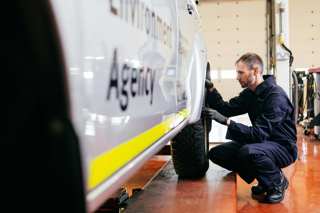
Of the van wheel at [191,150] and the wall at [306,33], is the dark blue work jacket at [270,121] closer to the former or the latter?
the van wheel at [191,150]

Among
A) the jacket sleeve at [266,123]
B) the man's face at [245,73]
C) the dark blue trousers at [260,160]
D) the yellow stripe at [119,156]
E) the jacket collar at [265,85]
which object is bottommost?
the dark blue trousers at [260,160]

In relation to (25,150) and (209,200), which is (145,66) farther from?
(209,200)

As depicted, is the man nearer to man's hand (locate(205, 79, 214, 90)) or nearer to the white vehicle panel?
man's hand (locate(205, 79, 214, 90))

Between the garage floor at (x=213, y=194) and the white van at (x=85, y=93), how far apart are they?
146cm

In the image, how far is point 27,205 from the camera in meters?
0.50

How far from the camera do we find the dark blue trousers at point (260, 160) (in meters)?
3.45


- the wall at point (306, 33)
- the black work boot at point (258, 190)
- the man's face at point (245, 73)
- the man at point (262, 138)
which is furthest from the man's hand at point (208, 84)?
the wall at point (306, 33)

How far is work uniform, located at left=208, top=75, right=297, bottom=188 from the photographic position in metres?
3.47

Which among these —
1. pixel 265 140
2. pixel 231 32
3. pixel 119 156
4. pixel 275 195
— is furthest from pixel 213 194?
pixel 231 32

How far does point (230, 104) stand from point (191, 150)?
0.89m

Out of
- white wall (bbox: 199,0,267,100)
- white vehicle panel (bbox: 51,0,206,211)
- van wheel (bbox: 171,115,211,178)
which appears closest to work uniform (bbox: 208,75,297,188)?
van wheel (bbox: 171,115,211,178)

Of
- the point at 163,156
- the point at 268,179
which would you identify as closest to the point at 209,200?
the point at 268,179

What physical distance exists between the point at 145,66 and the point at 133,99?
150 mm

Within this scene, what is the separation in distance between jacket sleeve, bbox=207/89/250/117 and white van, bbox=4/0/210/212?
8.42ft
